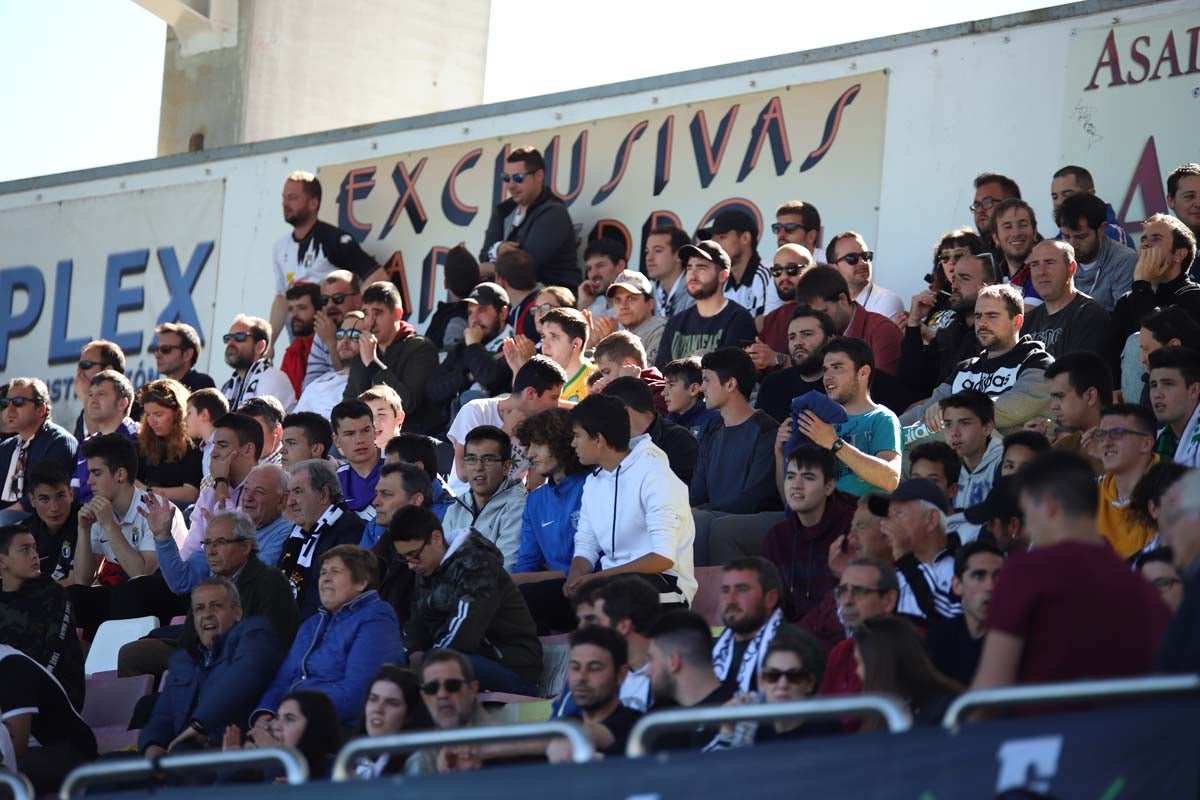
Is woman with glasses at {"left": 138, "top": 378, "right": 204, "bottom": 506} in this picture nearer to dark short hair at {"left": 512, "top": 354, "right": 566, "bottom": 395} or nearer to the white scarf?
dark short hair at {"left": 512, "top": 354, "right": 566, "bottom": 395}

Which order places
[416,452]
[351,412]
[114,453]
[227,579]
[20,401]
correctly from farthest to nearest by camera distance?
[20,401] < [114,453] < [351,412] < [416,452] < [227,579]

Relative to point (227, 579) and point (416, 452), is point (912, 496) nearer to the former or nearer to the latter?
point (416, 452)

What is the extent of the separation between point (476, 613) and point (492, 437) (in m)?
A: 1.48

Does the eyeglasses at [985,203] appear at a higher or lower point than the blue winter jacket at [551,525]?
higher

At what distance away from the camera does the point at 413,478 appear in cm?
845

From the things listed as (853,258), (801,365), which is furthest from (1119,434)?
(853,258)

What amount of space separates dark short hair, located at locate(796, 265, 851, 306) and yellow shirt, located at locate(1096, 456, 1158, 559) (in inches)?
110

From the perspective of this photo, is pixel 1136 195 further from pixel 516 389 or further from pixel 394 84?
pixel 394 84

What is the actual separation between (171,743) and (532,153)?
607 centimetres

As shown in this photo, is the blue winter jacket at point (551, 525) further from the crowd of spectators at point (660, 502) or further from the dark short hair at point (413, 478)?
the dark short hair at point (413, 478)

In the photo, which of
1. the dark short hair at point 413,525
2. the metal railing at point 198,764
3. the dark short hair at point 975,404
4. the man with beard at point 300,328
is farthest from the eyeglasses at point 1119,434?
the man with beard at point 300,328

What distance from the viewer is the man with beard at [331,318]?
488 inches

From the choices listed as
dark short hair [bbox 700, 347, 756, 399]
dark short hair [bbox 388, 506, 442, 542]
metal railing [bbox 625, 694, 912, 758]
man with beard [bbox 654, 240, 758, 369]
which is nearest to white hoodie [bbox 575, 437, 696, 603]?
dark short hair [bbox 388, 506, 442, 542]

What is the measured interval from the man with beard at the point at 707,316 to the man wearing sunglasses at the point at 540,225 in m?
2.09
